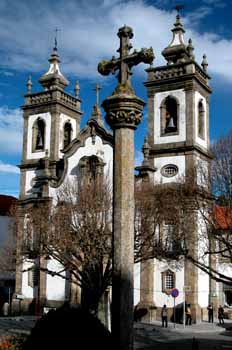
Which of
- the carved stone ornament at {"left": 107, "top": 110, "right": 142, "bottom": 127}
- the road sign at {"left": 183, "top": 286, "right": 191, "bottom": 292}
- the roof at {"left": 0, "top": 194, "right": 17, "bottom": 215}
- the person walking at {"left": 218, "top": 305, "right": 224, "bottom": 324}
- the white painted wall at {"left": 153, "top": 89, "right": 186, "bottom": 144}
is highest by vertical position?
the white painted wall at {"left": 153, "top": 89, "right": 186, "bottom": 144}

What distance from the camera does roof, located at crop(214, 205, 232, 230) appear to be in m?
25.5

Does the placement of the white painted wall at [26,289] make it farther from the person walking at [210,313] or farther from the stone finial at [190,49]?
the stone finial at [190,49]

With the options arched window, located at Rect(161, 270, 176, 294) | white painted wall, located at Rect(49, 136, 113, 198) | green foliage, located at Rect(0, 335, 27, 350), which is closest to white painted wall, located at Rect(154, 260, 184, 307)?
arched window, located at Rect(161, 270, 176, 294)

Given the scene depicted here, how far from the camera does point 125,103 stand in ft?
38.4

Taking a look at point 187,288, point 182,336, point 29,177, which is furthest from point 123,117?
point 29,177

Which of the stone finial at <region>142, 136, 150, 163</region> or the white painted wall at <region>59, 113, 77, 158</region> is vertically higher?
the white painted wall at <region>59, 113, 77, 158</region>

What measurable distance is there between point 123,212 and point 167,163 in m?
23.0

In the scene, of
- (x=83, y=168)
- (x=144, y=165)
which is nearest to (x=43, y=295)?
(x=83, y=168)

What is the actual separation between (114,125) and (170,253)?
18714mm

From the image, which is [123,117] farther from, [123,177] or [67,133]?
[67,133]

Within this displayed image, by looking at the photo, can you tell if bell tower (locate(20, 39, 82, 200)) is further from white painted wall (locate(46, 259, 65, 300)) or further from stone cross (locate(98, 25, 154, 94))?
stone cross (locate(98, 25, 154, 94))

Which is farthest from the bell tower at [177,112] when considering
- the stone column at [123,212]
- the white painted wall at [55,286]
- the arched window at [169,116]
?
the stone column at [123,212]

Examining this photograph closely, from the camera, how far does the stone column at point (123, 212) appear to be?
35.6ft

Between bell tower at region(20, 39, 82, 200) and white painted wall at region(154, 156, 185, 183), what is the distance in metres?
8.34
